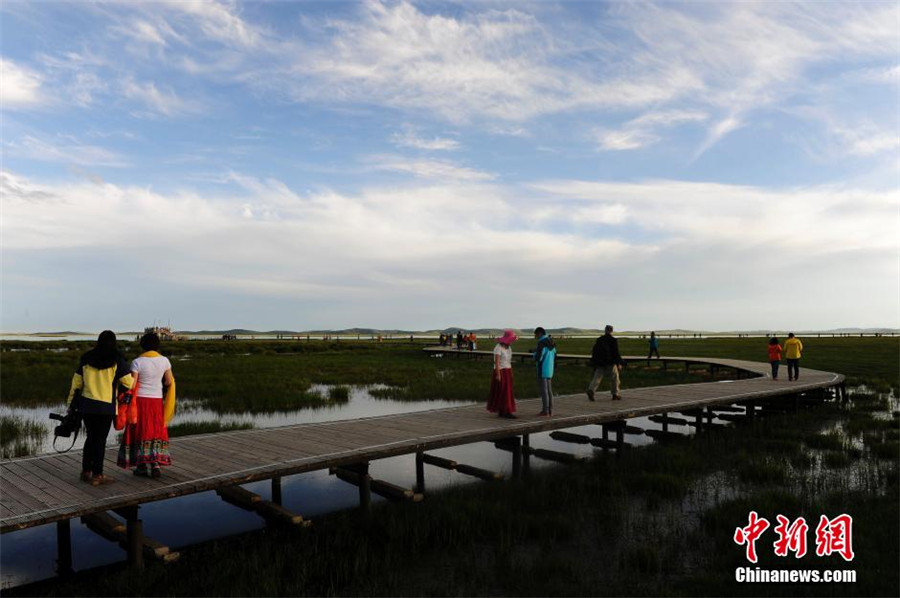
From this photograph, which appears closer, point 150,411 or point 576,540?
point 150,411

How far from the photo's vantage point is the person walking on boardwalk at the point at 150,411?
292 inches

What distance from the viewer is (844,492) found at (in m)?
9.43

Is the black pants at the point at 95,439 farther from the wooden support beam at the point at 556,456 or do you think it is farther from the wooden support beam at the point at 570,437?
the wooden support beam at the point at 570,437

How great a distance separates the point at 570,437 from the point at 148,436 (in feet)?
35.0

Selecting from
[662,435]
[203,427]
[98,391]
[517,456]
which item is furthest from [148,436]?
[662,435]

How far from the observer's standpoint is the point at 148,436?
7555 millimetres

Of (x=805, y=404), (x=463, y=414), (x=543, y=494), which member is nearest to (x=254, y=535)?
(x=543, y=494)

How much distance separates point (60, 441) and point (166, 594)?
993 centimetres

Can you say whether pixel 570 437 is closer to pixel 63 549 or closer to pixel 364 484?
pixel 364 484

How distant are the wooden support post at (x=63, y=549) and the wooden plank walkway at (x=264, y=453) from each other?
0.78 m

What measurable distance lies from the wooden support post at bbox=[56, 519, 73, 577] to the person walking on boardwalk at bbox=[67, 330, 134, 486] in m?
1.25

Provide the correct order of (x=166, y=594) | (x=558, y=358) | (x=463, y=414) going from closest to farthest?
1. (x=166, y=594)
2. (x=463, y=414)
3. (x=558, y=358)

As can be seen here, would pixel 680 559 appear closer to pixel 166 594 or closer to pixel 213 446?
pixel 166 594

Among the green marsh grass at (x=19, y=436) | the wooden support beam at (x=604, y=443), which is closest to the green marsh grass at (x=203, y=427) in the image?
the green marsh grass at (x=19, y=436)
